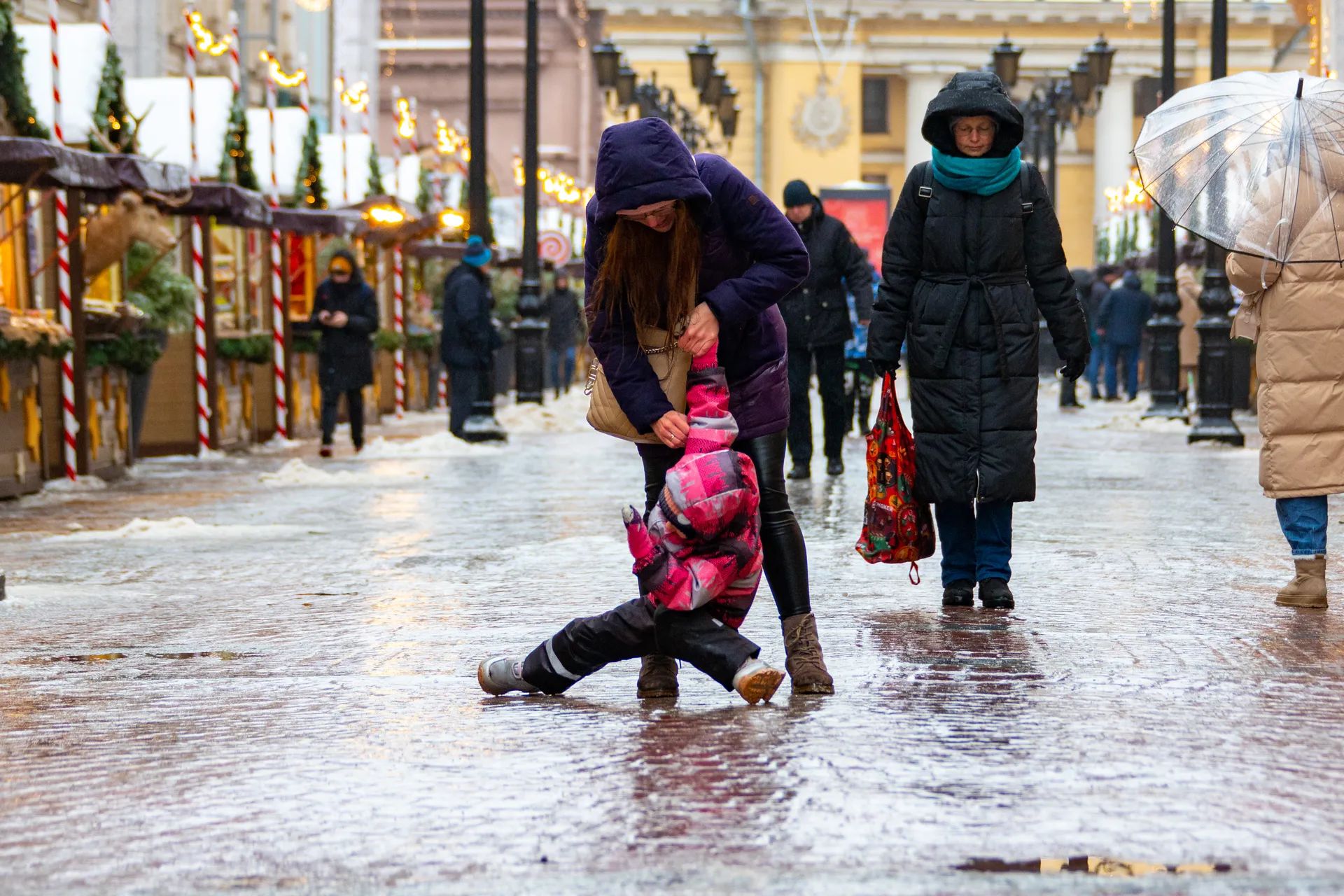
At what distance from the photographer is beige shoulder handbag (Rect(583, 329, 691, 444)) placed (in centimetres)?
583

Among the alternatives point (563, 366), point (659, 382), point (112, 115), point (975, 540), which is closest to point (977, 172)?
point (975, 540)

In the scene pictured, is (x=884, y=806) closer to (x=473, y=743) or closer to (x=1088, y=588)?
(x=473, y=743)

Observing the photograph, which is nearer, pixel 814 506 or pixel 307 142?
pixel 814 506

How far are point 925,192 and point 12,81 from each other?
27.5ft

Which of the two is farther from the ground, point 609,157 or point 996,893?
point 609,157

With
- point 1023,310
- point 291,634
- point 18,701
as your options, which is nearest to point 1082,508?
point 1023,310

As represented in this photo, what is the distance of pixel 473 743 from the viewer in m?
5.52

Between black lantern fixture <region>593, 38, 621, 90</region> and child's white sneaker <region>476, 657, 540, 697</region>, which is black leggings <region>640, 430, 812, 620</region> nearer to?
child's white sneaker <region>476, 657, 540, 697</region>

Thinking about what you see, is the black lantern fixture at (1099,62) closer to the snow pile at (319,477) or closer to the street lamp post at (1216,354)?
the street lamp post at (1216,354)

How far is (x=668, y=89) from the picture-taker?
3759cm

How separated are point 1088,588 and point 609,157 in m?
3.60

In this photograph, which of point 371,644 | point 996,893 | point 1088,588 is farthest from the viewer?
point 1088,588

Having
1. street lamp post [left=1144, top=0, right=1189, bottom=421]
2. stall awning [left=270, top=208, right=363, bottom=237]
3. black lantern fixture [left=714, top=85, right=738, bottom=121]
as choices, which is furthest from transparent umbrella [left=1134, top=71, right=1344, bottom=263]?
black lantern fixture [left=714, top=85, right=738, bottom=121]

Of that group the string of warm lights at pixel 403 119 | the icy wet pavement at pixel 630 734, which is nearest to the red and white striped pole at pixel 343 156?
the string of warm lights at pixel 403 119
